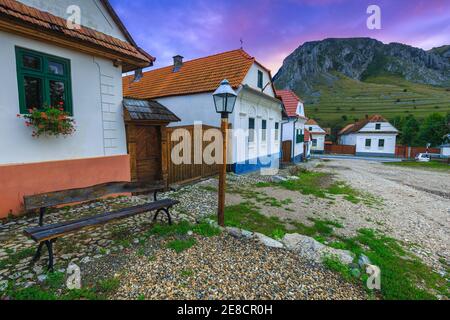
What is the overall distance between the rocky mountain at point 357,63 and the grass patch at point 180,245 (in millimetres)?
109792

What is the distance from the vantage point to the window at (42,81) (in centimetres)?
433

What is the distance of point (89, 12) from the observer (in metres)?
5.55

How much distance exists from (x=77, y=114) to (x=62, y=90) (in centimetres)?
59

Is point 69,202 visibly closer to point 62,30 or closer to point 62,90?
point 62,90

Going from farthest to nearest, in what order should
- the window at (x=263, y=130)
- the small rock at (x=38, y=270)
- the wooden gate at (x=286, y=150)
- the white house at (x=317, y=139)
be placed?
the white house at (x=317, y=139), the wooden gate at (x=286, y=150), the window at (x=263, y=130), the small rock at (x=38, y=270)

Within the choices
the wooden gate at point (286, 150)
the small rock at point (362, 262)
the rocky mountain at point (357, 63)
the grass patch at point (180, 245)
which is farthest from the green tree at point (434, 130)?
the rocky mountain at point (357, 63)

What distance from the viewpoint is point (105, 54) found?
5508mm

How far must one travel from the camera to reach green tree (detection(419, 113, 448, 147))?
108 feet

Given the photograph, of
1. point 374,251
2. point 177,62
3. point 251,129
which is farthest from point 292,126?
point 374,251

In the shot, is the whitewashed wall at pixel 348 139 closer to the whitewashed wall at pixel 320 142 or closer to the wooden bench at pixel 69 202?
the whitewashed wall at pixel 320 142

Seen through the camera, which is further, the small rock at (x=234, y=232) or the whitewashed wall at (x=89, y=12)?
the whitewashed wall at (x=89, y=12)

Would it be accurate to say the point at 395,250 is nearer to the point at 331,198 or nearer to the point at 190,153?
the point at 331,198

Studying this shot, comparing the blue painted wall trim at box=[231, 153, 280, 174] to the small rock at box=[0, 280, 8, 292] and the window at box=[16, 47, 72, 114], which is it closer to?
the window at box=[16, 47, 72, 114]

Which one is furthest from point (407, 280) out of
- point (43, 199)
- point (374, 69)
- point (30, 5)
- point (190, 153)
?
point (374, 69)
